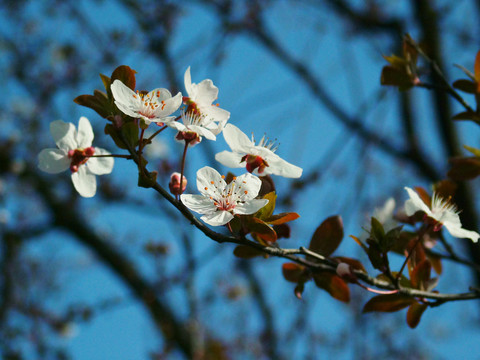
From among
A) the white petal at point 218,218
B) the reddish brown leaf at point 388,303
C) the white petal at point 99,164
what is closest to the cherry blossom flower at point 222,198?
the white petal at point 218,218

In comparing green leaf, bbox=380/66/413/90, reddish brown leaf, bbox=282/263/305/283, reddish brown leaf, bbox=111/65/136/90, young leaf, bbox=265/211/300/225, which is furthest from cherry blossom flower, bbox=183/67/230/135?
green leaf, bbox=380/66/413/90

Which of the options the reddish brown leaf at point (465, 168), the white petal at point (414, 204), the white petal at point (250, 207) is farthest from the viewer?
the reddish brown leaf at point (465, 168)

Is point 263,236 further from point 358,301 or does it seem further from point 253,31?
point 253,31

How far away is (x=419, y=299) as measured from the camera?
83cm

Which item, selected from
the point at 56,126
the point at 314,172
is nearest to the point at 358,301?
the point at 314,172

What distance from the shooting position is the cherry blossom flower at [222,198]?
709 millimetres

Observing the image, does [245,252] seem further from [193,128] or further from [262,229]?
[193,128]

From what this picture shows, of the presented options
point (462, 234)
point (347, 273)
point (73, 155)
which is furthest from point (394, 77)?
point (73, 155)

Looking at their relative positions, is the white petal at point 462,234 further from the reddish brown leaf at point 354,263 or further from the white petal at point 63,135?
the white petal at point 63,135

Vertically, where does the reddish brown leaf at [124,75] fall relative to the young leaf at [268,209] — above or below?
above

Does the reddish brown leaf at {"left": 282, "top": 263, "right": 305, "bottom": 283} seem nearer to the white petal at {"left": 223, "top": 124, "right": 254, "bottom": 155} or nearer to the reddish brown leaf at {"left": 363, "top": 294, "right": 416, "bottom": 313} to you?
the reddish brown leaf at {"left": 363, "top": 294, "right": 416, "bottom": 313}

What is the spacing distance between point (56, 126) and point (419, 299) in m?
0.76

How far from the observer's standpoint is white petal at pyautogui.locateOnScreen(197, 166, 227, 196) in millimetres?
785

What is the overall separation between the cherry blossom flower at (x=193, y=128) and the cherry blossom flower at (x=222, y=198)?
0.07 metres
